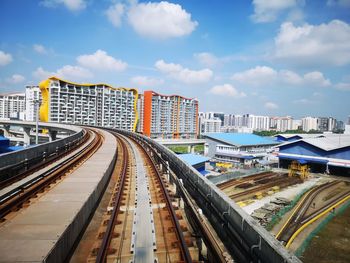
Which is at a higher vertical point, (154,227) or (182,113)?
(182,113)

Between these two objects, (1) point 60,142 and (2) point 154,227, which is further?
(1) point 60,142

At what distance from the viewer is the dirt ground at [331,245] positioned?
16.5 metres

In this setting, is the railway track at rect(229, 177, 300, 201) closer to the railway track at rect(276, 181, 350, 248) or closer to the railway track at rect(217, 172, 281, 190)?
the railway track at rect(217, 172, 281, 190)

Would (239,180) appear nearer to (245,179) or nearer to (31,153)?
(245,179)

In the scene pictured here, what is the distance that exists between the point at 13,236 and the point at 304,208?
2678 centimetres

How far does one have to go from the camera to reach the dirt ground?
54.3ft

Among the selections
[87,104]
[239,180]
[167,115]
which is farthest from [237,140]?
[87,104]

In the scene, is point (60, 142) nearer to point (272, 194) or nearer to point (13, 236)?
point (13, 236)

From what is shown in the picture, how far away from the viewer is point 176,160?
11.9 metres

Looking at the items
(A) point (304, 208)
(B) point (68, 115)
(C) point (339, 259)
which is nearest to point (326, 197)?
(A) point (304, 208)

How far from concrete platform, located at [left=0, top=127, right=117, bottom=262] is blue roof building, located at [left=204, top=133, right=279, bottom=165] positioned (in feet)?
170

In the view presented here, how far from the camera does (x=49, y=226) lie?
595 centimetres

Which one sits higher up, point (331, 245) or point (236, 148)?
point (236, 148)

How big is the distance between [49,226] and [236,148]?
55117mm
